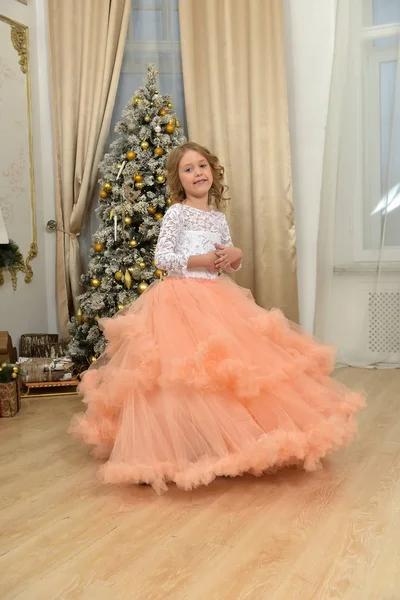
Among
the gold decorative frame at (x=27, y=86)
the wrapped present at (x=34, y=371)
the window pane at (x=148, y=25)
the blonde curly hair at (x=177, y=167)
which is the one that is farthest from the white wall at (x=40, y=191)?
the blonde curly hair at (x=177, y=167)

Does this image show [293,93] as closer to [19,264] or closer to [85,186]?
[85,186]

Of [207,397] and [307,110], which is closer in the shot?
[207,397]

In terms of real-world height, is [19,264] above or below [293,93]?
below

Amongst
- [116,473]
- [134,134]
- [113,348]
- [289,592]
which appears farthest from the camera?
[134,134]

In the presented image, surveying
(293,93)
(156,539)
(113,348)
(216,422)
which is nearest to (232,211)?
(293,93)

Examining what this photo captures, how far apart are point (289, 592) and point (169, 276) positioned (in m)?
1.55

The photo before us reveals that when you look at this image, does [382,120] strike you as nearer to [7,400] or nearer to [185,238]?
[185,238]

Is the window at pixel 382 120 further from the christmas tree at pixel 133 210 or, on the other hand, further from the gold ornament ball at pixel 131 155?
the gold ornament ball at pixel 131 155

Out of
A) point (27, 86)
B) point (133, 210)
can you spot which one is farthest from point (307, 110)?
point (27, 86)

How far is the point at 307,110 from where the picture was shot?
4.72 m

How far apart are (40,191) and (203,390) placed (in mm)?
3021

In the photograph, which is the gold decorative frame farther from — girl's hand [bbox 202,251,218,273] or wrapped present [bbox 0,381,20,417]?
girl's hand [bbox 202,251,218,273]

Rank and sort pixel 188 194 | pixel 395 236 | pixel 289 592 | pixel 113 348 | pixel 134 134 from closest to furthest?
pixel 289 592 → pixel 113 348 → pixel 188 194 → pixel 134 134 → pixel 395 236

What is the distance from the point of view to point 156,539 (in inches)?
75.2
